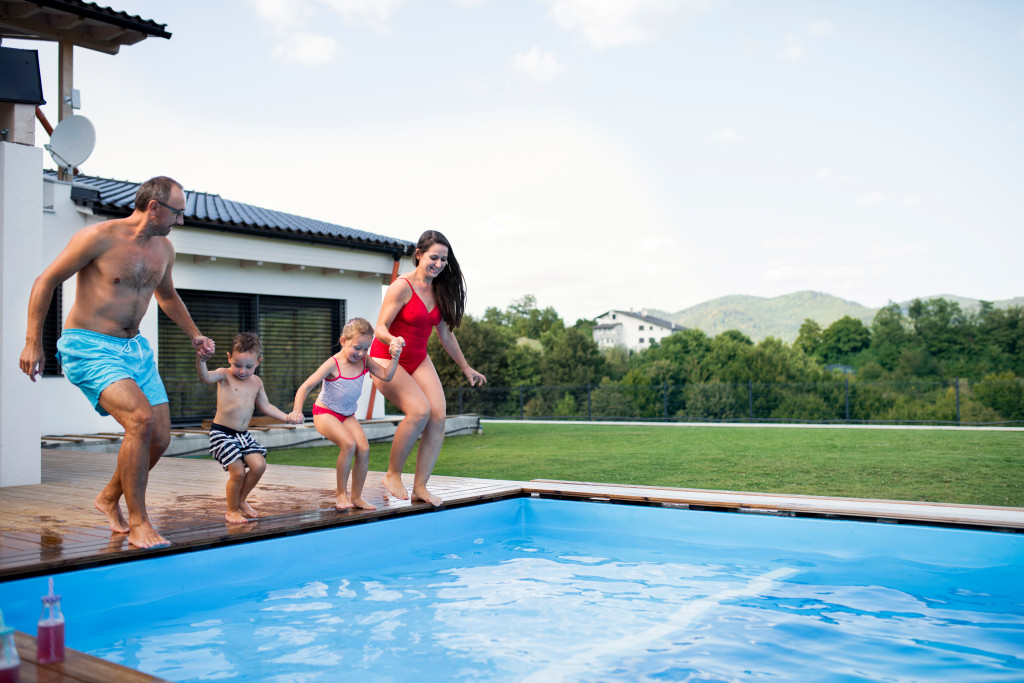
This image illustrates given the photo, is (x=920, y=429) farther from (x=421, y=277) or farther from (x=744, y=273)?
(x=744, y=273)

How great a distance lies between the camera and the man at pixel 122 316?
364 cm

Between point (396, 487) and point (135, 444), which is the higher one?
point (135, 444)

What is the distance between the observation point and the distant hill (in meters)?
149

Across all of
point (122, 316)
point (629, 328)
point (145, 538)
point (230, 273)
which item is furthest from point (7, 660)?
point (629, 328)

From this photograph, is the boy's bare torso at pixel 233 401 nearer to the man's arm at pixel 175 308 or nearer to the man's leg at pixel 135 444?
the man's arm at pixel 175 308

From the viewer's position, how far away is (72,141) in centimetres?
998

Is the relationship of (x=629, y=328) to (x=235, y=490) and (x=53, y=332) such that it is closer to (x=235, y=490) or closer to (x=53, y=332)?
(x=53, y=332)

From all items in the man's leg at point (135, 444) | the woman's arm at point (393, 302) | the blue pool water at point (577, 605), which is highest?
the woman's arm at point (393, 302)

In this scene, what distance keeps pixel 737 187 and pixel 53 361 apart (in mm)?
47155

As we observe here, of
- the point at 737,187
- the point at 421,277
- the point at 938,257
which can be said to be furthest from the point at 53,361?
the point at 938,257

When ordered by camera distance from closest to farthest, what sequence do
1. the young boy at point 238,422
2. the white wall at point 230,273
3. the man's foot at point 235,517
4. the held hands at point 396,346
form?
the young boy at point 238,422, the man's foot at point 235,517, the held hands at point 396,346, the white wall at point 230,273

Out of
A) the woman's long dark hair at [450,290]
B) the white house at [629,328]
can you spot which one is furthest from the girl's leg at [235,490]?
the white house at [629,328]

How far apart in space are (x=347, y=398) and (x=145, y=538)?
5.40 feet

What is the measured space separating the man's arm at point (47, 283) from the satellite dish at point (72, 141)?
756cm
